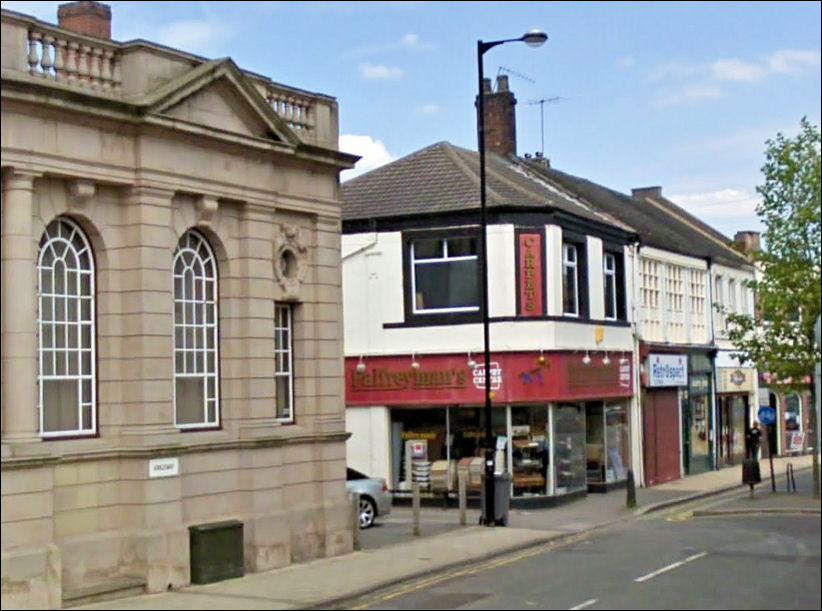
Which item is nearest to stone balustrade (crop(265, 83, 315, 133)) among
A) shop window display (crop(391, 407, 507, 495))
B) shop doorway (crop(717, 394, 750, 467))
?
shop window display (crop(391, 407, 507, 495))

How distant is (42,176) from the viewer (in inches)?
610

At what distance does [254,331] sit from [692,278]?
24005 millimetres

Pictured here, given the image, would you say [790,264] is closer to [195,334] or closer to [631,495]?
[631,495]

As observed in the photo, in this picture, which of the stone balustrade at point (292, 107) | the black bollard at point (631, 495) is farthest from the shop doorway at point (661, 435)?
the stone balustrade at point (292, 107)

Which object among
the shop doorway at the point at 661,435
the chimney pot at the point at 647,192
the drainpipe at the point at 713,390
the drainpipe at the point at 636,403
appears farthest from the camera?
the chimney pot at the point at 647,192

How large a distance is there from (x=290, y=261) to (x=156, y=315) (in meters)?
3.57

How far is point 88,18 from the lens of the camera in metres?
18.9

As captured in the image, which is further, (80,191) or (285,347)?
(285,347)

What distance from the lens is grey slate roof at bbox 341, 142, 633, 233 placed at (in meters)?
29.6

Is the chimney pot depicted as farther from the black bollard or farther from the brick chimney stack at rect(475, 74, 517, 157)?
the black bollard

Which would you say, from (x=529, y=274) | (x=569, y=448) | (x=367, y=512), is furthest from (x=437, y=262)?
(x=367, y=512)

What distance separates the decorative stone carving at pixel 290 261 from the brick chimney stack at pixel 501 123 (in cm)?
1821

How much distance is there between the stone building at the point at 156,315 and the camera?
49.5 feet

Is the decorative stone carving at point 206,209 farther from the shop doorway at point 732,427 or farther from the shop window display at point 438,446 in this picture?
the shop doorway at point 732,427
